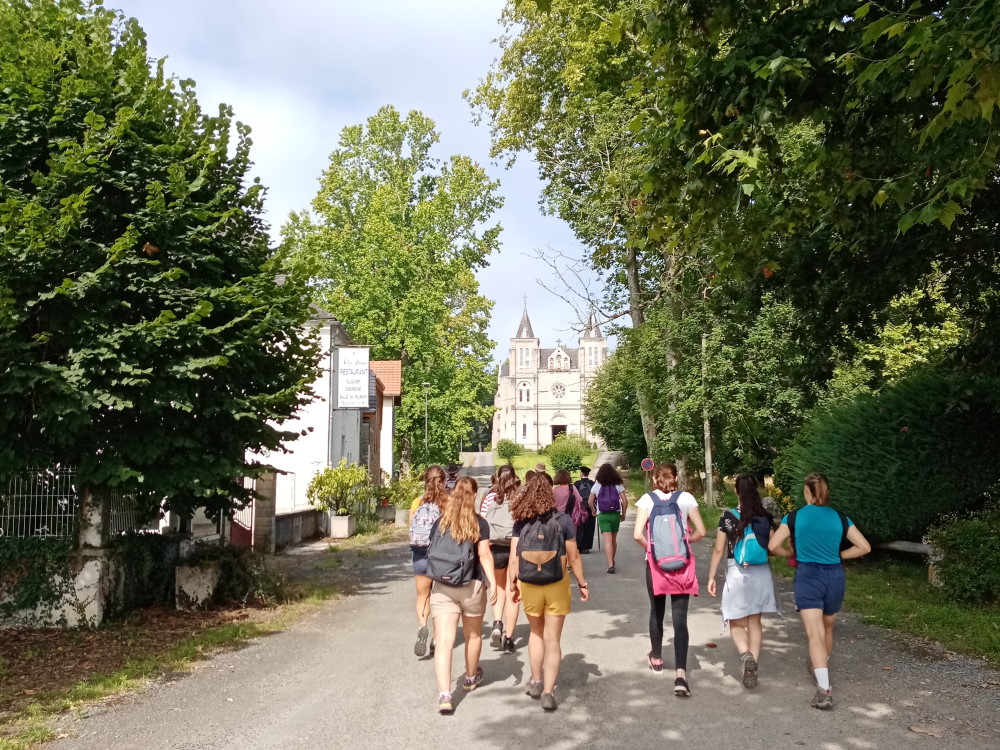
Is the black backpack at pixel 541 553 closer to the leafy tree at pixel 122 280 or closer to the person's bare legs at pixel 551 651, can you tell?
the person's bare legs at pixel 551 651

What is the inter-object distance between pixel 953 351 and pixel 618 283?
2025 centimetres

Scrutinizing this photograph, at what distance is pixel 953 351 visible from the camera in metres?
12.5

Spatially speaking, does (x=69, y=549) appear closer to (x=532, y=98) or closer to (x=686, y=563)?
(x=686, y=563)

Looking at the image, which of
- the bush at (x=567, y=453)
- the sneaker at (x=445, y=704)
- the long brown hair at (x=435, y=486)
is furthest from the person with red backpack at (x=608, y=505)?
the bush at (x=567, y=453)

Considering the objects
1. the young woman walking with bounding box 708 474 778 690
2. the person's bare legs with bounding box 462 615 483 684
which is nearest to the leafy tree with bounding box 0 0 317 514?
the person's bare legs with bounding box 462 615 483 684

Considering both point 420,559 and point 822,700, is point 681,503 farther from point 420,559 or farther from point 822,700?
point 420,559

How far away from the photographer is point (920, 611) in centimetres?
1025

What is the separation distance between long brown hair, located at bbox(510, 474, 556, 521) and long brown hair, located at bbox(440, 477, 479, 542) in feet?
1.11

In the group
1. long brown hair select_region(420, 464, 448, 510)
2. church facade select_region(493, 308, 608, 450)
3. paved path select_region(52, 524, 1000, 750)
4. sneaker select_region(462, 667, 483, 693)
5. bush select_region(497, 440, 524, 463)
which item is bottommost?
paved path select_region(52, 524, 1000, 750)

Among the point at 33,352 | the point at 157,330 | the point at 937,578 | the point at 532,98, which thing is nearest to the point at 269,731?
the point at 157,330

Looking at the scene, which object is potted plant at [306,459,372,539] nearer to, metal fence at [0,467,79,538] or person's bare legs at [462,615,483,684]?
metal fence at [0,467,79,538]

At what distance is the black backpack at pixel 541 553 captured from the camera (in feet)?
21.7

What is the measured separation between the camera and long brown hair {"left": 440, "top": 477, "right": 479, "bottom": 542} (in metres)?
6.63

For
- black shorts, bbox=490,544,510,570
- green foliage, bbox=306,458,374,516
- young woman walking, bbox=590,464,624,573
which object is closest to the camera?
black shorts, bbox=490,544,510,570
